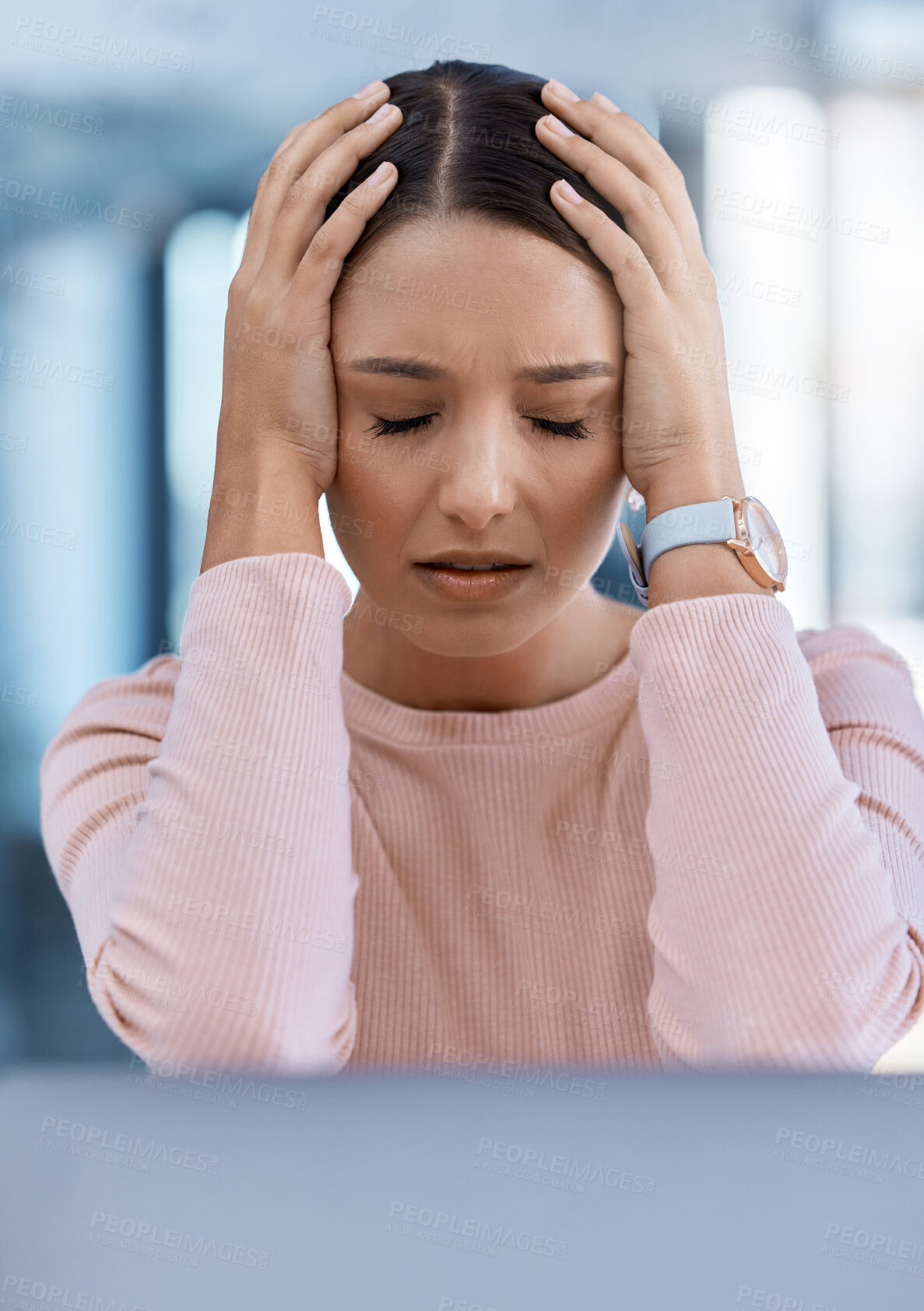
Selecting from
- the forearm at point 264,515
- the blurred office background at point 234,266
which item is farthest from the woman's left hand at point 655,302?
the blurred office background at point 234,266

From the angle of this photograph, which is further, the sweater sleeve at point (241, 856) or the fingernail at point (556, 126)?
the fingernail at point (556, 126)

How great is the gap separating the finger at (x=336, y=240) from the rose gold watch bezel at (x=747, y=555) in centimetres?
33

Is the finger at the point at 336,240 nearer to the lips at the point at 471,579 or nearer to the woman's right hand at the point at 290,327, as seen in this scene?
the woman's right hand at the point at 290,327

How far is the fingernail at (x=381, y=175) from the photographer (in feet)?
2.55

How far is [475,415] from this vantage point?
2.47 feet

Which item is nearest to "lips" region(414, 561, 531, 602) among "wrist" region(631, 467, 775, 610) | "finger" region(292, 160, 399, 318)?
"wrist" region(631, 467, 775, 610)

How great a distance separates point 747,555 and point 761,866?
0.73 feet

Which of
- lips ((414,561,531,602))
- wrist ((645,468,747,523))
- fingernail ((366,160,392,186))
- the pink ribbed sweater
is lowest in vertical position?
the pink ribbed sweater

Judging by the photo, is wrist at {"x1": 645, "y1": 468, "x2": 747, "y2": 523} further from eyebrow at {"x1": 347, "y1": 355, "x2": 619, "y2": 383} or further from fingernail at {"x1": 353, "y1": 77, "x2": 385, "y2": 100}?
fingernail at {"x1": 353, "y1": 77, "x2": 385, "y2": 100}

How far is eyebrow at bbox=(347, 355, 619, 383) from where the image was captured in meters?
0.75

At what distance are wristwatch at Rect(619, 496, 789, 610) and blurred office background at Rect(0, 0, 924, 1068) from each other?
64cm

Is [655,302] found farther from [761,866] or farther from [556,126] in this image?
[761,866]

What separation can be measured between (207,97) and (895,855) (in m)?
1.14

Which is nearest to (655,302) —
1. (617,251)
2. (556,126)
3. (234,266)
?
(617,251)
